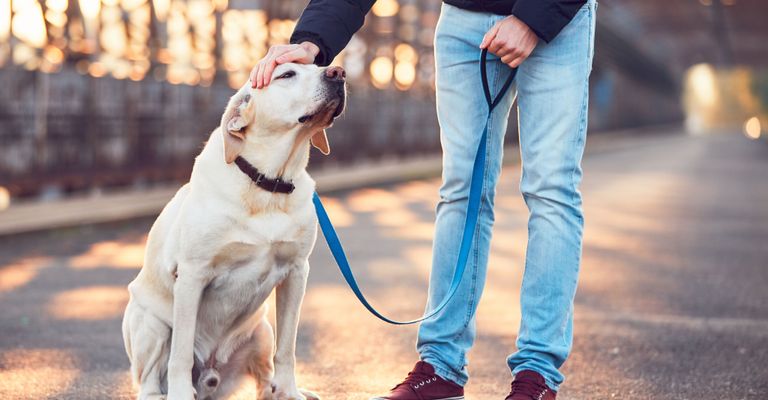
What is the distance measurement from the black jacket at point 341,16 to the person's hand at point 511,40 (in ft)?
0.12

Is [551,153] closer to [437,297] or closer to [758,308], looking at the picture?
[437,297]

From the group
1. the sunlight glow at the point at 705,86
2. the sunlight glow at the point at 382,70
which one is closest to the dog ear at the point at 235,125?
the sunlight glow at the point at 382,70

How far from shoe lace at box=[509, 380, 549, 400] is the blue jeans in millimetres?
51

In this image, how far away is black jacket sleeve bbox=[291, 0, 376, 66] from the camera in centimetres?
355

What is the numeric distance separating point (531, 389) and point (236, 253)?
943 millimetres

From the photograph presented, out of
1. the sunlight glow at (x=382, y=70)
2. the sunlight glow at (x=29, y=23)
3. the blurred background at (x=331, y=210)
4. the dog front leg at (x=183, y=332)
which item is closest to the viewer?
the dog front leg at (x=183, y=332)

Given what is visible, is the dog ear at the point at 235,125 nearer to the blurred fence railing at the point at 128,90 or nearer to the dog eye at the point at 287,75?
the dog eye at the point at 287,75

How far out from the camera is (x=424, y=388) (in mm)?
3520

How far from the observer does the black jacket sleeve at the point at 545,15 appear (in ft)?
10.9

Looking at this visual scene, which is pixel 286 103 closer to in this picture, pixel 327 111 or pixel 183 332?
pixel 327 111

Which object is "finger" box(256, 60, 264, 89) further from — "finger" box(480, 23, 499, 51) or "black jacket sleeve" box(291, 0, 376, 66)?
"finger" box(480, 23, 499, 51)

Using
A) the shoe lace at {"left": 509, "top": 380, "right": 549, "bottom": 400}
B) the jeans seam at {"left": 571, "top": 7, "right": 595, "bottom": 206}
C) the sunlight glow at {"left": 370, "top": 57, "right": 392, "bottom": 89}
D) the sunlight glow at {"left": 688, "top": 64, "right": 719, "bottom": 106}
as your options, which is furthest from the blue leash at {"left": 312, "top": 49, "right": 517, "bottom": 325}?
the sunlight glow at {"left": 688, "top": 64, "right": 719, "bottom": 106}

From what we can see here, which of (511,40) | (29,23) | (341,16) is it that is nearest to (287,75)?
(341,16)

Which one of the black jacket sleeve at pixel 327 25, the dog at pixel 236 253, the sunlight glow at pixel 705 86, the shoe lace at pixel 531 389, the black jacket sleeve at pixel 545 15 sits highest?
the black jacket sleeve at pixel 545 15
